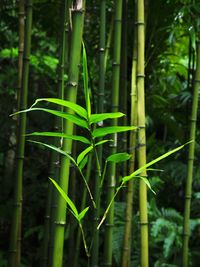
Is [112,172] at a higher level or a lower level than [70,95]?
lower

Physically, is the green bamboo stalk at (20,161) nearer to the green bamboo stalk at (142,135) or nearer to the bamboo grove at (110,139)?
the bamboo grove at (110,139)

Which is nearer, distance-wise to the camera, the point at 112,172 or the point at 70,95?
the point at 70,95

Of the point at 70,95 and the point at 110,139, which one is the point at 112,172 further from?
the point at 70,95

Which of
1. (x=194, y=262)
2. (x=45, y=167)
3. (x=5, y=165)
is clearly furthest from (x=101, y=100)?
(x=5, y=165)

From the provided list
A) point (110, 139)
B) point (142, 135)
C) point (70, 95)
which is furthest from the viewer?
point (110, 139)

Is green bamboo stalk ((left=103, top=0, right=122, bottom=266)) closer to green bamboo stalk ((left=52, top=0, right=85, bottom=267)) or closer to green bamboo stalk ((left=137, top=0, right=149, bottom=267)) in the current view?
green bamboo stalk ((left=137, top=0, right=149, bottom=267))

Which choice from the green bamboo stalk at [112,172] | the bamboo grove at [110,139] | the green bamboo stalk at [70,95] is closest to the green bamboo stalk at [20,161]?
the bamboo grove at [110,139]

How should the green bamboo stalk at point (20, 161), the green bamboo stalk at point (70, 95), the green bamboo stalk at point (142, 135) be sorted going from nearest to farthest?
1. the green bamboo stalk at point (70, 95)
2. the green bamboo stalk at point (142, 135)
3. the green bamboo stalk at point (20, 161)

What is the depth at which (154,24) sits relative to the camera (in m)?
1.69

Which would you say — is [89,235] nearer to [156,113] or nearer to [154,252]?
[154,252]

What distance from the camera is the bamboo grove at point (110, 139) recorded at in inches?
49.5

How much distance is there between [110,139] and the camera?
137 centimetres

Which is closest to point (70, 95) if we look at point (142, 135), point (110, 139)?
point (142, 135)

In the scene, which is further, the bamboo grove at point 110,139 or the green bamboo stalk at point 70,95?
the bamboo grove at point 110,139
